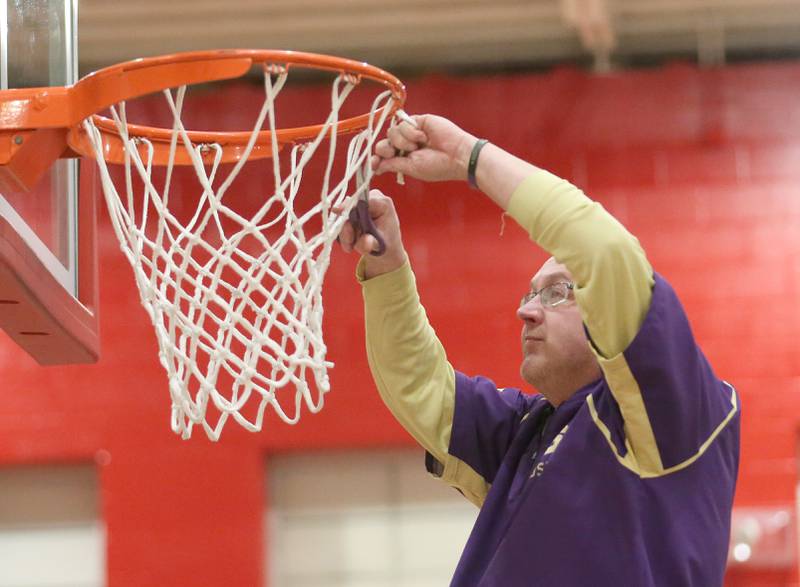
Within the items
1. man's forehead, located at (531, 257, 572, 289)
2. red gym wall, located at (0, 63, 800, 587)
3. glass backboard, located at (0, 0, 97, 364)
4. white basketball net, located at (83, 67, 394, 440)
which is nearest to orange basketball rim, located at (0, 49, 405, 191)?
white basketball net, located at (83, 67, 394, 440)

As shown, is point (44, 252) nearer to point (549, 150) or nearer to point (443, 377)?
point (443, 377)

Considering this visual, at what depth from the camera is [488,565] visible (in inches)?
88.7

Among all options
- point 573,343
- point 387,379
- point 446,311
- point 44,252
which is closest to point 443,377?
point 387,379

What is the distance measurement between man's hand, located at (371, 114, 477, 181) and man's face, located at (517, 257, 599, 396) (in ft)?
1.21

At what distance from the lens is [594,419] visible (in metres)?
2.20

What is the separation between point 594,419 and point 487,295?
11.9 feet

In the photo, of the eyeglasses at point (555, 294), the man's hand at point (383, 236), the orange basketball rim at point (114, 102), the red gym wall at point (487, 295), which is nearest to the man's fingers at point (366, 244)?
the man's hand at point (383, 236)

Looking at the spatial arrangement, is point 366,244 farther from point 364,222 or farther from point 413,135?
point 413,135

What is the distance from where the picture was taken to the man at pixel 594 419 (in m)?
2.03

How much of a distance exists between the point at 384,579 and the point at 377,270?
3.48m

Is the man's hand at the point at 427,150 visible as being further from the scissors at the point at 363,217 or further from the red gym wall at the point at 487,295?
the red gym wall at the point at 487,295

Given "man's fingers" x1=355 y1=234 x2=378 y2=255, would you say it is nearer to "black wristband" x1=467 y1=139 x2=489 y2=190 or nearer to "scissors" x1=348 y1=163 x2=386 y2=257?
"scissors" x1=348 y1=163 x2=386 y2=257

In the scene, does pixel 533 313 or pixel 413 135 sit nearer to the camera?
pixel 413 135

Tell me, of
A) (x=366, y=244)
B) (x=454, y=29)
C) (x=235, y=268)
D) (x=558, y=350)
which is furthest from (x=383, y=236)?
(x=454, y=29)
